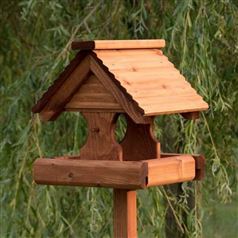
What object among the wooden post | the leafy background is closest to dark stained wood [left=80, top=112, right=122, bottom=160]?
the wooden post

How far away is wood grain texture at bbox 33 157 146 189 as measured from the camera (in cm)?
285

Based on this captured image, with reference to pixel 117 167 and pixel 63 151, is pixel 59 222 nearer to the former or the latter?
pixel 63 151

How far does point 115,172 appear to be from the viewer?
2887 mm

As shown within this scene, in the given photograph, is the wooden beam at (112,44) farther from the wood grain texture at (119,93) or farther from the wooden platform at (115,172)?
the wooden platform at (115,172)

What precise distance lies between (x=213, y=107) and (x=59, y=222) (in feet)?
2.62

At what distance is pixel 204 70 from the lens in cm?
424

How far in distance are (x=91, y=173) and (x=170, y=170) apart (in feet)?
0.75

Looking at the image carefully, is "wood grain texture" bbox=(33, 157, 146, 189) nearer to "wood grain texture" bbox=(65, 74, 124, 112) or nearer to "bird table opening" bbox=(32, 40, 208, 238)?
"bird table opening" bbox=(32, 40, 208, 238)

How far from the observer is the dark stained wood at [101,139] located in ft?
9.83

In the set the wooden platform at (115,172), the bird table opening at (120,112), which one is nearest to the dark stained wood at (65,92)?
the bird table opening at (120,112)

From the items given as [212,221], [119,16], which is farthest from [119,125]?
[212,221]

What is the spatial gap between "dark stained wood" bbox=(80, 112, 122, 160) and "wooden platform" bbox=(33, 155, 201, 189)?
5 centimetres

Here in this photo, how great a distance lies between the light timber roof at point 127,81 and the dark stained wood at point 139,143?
5.5 inches

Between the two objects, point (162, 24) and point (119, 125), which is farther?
point (162, 24)
